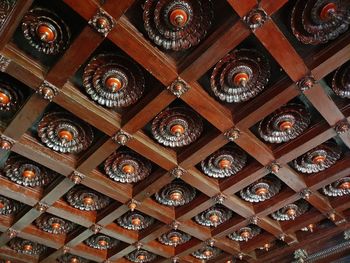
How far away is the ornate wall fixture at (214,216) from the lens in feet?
20.5

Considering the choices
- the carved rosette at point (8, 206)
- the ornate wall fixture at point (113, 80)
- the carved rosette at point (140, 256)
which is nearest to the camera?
the ornate wall fixture at point (113, 80)

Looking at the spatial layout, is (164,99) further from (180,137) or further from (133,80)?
(180,137)

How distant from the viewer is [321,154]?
17.0 ft

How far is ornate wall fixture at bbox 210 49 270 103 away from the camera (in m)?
4.02

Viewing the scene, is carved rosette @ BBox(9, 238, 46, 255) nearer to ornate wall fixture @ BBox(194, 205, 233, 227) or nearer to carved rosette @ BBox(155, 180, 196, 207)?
carved rosette @ BBox(155, 180, 196, 207)

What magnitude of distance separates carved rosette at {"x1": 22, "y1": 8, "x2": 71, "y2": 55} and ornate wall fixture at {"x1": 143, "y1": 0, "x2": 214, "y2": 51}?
2.87 ft

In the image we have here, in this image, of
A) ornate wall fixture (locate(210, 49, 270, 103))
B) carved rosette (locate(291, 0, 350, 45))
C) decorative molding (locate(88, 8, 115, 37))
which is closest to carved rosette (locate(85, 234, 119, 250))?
ornate wall fixture (locate(210, 49, 270, 103))

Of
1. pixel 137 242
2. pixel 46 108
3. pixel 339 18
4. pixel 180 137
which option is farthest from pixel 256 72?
pixel 137 242

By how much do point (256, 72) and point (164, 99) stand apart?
1.14 m

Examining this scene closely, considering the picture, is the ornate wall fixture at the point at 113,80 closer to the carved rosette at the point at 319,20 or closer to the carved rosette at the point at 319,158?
A: the carved rosette at the point at 319,20

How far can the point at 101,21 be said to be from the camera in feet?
11.0

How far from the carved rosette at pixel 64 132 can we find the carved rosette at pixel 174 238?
283 centimetres

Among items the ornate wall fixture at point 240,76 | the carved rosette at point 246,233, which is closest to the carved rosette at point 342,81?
the ornate wall fixture at point 240,76

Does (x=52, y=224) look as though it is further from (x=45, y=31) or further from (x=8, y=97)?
(x=45, y=31)
